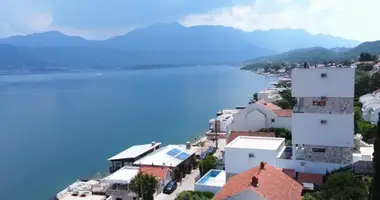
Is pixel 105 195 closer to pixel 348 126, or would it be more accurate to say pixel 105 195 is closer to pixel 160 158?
pixel 160 158

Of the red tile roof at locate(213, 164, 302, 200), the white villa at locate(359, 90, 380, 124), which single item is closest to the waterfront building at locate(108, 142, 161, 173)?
the red tile roof at locate(213, 164, 302, 200)

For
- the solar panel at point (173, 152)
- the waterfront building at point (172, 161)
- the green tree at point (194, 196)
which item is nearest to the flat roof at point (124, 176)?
the waterfront building at point (172, 161)

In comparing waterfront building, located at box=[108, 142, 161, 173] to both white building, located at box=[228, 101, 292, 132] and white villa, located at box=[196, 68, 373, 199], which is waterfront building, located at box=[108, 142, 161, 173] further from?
white villa, located at box=[196, 68, 373, 199]

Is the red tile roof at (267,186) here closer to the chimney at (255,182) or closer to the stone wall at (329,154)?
the chimney at (255,182)

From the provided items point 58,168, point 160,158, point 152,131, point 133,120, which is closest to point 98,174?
point 58,168

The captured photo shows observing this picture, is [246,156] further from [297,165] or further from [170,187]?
[170,187]
